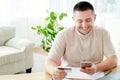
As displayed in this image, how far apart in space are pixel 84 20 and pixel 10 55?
175 centimetres

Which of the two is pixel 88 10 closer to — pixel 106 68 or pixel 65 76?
pixel 106 68

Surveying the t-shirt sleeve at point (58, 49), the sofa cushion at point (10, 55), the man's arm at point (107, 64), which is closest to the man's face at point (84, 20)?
the t-shirt sleeve at point (58, 49)

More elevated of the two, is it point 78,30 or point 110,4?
point 110,4

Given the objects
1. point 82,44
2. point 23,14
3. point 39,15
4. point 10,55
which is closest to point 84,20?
point 82,44

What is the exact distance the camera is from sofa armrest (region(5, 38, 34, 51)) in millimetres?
3618

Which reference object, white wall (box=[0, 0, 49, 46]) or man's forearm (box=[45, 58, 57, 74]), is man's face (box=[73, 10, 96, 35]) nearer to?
man's forearm (box=[45, 58, 57, 74])

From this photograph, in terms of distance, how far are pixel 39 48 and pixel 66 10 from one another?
1.03 m

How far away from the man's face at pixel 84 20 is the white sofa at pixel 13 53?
1646 mm

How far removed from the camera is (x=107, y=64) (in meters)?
1.84

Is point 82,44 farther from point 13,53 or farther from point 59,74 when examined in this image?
point 13,53

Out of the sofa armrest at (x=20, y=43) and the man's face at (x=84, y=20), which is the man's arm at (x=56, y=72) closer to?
the man's face at (x=84, y=20)

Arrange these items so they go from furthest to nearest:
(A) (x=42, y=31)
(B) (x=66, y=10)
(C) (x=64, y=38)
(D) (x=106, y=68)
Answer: (B) (x=66, y=10), (A) (x=42, y=31), (C) (x=64, y=38), (D) (x=106, y=68)

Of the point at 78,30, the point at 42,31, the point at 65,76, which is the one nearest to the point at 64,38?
the point at 78,30

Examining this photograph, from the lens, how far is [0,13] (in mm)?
4398
